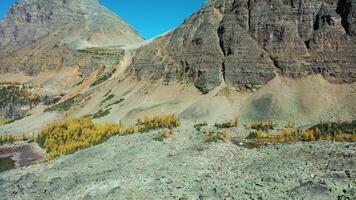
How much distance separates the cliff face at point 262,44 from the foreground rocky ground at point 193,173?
20.1 meters

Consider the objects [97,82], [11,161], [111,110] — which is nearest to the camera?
[11,161]

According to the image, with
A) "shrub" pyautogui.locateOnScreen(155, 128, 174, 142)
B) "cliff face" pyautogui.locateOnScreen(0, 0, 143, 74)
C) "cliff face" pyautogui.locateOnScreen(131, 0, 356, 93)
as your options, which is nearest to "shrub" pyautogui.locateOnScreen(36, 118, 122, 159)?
"shrub" pyautogui.locateOnScreen(155, 128, 174, 142)

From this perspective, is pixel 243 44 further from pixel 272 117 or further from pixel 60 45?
pixel 60 45

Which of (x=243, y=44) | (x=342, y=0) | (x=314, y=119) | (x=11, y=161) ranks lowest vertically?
(x=11, y=161)

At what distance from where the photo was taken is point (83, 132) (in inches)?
2694

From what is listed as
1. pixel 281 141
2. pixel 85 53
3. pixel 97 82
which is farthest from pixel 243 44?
pixel 85 53

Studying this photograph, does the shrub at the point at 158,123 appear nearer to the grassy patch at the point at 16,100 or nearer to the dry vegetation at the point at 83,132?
the dry vegetation at the point at 83,132

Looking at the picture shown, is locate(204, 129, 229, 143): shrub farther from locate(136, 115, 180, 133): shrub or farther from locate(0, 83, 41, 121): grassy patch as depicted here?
locate(0, 83, 41, 121): grassy patch

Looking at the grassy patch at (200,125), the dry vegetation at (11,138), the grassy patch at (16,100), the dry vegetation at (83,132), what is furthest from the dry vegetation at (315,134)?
the grassy patch at (16,100)

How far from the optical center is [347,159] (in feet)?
124

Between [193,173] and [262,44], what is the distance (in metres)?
36.0

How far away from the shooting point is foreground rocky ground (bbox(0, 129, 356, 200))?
3469 centimetres

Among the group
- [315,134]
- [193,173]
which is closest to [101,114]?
[315,134]

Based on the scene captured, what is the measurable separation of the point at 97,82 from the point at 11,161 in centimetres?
4825
